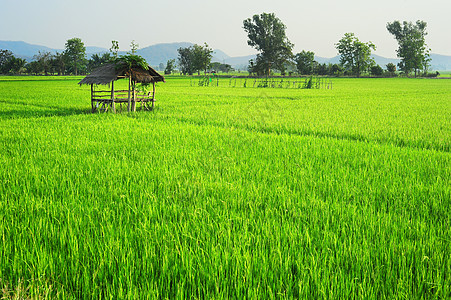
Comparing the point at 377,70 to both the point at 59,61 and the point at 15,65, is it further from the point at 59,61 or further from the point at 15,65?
the point at 15,65

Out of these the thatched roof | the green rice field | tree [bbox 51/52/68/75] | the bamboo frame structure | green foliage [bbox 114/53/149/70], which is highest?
tree [bbox 51/52/68/75]

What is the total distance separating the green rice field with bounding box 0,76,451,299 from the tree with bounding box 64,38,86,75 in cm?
7823

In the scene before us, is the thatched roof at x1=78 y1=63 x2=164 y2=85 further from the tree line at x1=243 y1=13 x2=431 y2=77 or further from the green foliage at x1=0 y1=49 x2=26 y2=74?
the green foliage at x1=0 y1=49 x2=26 y2=74

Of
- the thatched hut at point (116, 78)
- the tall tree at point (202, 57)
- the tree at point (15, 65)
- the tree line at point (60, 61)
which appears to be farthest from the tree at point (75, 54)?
the thatched hut at point (116, 78)

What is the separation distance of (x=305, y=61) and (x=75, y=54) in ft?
180

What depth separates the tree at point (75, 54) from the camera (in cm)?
7406

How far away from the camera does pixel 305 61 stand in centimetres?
7581

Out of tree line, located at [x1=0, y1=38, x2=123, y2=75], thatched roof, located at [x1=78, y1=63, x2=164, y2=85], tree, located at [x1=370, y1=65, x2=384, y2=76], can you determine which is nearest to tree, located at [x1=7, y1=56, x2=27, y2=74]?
tree line, located at [x1=0, y1=38, x2=123, y2=75]

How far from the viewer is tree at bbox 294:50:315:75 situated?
2943 inches

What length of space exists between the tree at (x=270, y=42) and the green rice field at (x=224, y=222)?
66.0 metres

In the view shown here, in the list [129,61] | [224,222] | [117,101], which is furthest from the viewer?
[117,101]

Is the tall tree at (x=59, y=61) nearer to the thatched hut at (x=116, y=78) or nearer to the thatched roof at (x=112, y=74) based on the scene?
the thatched hut at (x=116, y=78)

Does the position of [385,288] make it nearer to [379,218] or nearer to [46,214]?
[379,218]

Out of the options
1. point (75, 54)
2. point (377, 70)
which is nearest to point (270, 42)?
point (377, 70)
